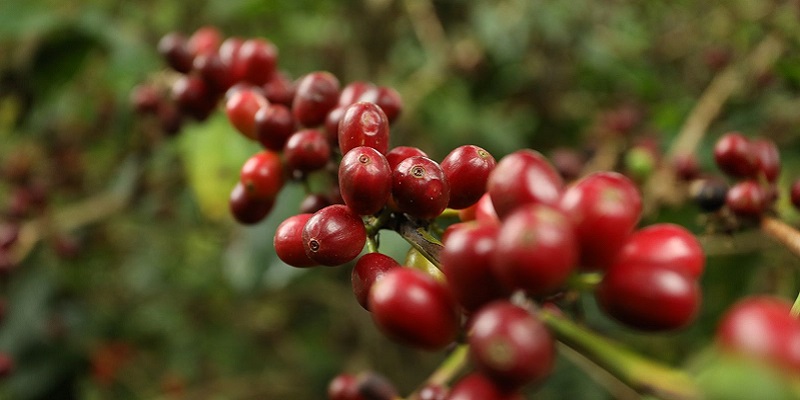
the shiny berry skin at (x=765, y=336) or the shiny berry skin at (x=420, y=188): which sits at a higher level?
the shiny berry skin at (x=765, y=336)

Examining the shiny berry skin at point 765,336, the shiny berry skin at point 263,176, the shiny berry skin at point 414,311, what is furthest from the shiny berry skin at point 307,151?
the shiny berry skin at point 765,336

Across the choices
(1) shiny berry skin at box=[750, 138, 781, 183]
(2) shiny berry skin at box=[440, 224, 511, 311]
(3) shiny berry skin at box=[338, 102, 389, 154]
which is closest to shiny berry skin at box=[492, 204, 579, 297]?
(2) shiny berry skin at box=[440, 224, 511, 311]

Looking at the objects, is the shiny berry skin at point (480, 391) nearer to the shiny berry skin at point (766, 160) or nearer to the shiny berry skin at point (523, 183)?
the shiny berry skin at point (523, 183)

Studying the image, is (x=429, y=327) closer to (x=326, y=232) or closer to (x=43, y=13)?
(x=326, y=232)

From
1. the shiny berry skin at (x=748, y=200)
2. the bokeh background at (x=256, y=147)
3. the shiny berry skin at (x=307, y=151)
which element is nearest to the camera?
the shiny berry skin at (x=307, y=151)

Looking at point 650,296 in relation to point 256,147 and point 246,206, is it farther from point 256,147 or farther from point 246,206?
point 256,147

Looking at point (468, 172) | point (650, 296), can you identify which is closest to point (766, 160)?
point (468, 172)

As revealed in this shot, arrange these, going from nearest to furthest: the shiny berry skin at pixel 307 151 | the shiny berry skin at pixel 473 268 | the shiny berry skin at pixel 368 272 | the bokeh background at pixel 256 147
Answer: the shiny berry skin at pixel 473 268 < the shiny berry skin at pixel 368 272 < the shiny berry skin at pixel 307 151 < the bokeh background at pixel 256 147
